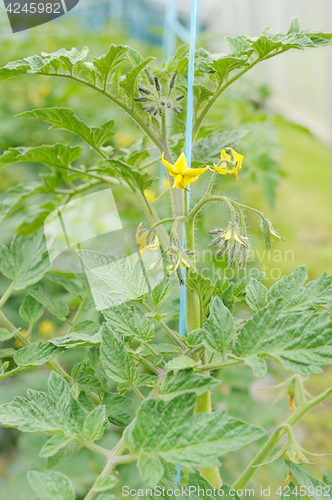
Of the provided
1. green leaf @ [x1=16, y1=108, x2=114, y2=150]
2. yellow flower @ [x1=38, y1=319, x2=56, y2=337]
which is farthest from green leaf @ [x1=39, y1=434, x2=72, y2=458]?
yellow flower @ [x1=38, y1=319, x2=56, y2=337]

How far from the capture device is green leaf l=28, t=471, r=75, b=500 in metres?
0.38

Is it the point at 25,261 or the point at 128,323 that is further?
the point at 25,261

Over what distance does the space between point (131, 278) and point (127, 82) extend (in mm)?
238

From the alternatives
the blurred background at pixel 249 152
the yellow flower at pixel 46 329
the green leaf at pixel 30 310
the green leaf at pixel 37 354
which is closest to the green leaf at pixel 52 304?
the green leaf at pixel 30 310

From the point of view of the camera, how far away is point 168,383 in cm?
42

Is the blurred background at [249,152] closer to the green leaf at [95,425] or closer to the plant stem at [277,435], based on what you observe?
the plant stem at [277,435]

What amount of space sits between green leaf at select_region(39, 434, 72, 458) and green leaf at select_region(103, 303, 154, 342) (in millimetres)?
116

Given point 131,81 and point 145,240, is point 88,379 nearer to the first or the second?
point 145,240

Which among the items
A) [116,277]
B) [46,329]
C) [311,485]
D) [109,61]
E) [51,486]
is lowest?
[46,329]

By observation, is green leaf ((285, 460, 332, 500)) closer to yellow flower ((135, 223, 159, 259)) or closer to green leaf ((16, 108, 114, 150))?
yellow flower ((135, 223, 159, 259))

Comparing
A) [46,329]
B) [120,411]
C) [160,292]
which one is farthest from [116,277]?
[46,329]

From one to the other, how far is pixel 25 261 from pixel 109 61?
0.31 metres

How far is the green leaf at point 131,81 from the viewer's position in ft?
1.65

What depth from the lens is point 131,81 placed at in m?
0.52
